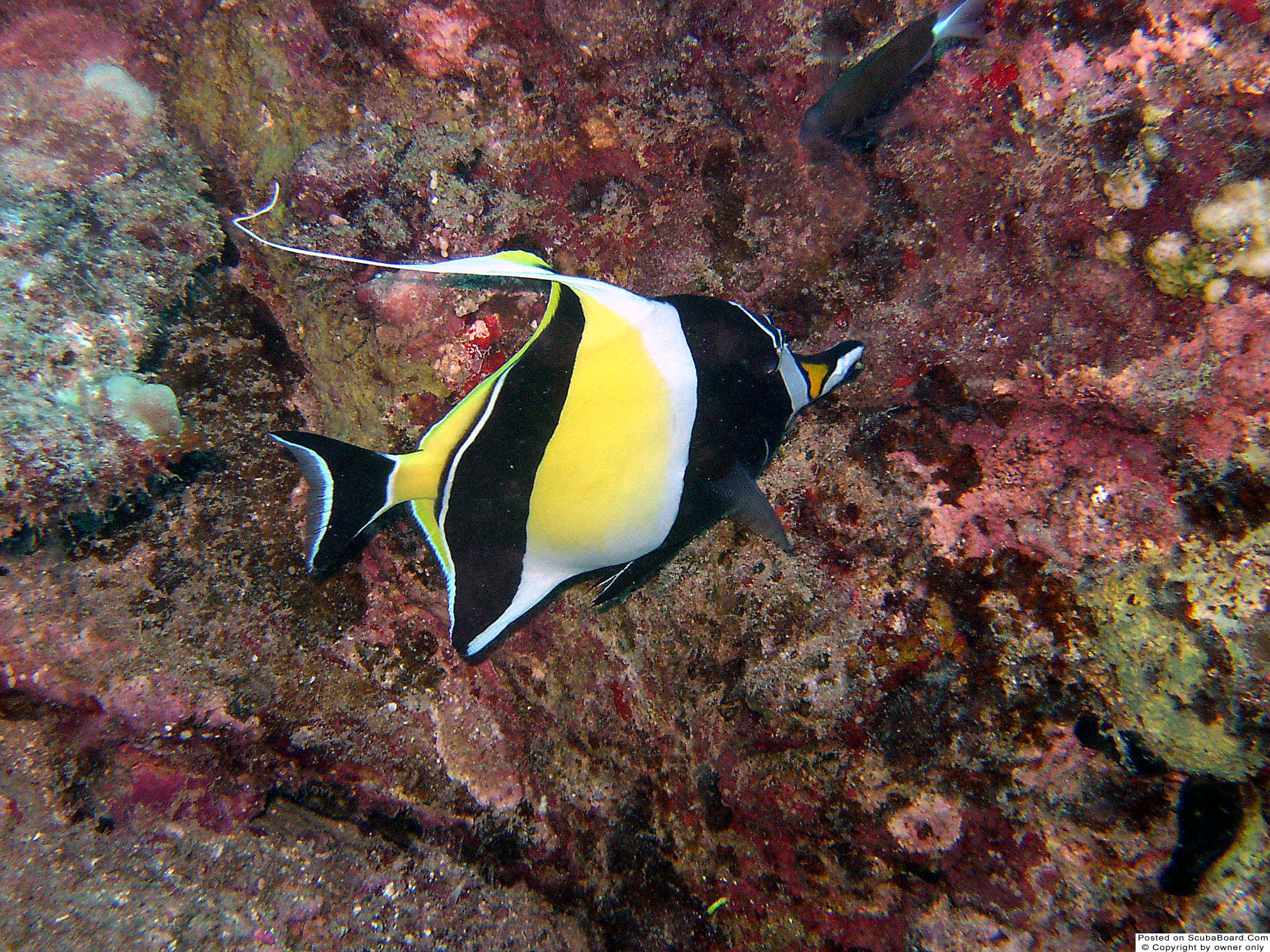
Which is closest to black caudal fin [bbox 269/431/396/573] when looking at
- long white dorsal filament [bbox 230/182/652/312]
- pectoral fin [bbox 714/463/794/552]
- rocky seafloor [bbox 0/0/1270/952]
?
long white dorsal filament [bbox 230/182/652/312]

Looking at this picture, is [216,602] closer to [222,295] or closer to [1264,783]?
[222,295]

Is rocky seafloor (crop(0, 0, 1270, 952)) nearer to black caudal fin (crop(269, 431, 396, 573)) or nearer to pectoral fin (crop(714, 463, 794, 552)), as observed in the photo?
pectoral fin (crop(714, 463, 794, 552))

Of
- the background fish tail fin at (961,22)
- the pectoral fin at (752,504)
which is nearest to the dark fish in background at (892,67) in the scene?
the background fish tail fin at (961,22)

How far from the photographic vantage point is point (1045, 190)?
68.1 inches

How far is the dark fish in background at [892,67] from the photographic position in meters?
1.70

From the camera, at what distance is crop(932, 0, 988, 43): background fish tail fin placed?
1.72 m

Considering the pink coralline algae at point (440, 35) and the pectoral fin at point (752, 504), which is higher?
the pink coralline algae at point (440, 35)

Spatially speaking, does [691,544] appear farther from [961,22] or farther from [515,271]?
[961,22]

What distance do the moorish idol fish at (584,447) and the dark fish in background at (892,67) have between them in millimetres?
755

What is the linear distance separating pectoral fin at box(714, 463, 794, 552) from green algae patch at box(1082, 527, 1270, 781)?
996 mm

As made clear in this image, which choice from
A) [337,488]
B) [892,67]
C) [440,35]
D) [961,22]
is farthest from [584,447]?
[961,22]

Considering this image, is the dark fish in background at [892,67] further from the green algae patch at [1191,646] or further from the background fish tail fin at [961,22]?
the green algae patch at [1191,646]

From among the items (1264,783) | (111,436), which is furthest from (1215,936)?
(111,436)

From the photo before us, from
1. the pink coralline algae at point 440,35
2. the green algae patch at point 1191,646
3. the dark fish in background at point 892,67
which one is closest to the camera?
the green algae patch at point 1191,646
